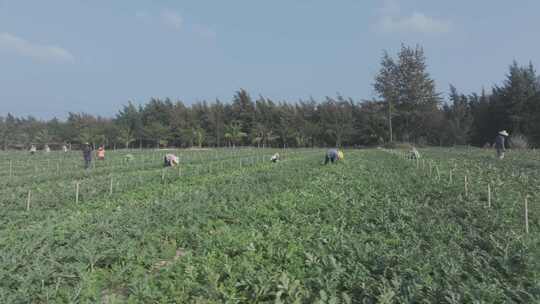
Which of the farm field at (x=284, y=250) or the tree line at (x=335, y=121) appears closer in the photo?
the farm field at (x=284, y=250)

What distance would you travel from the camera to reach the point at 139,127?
67062 mm

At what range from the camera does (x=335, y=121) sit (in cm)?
5728

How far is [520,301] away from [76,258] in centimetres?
560

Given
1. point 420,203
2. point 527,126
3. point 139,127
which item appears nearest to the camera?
point 420,203

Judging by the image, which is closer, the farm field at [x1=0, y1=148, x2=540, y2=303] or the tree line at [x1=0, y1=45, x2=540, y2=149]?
the farm field at [x1=0, y1=148, x2=540, y2=303]

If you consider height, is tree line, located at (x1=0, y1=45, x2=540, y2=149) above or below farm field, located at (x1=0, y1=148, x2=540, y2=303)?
above

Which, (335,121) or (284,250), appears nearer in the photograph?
(284,250)

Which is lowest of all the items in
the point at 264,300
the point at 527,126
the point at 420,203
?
the point at 264,300

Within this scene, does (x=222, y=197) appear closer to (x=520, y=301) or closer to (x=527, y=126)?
(x=520, y=301)

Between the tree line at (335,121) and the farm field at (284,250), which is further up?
the tree line at (335,121)

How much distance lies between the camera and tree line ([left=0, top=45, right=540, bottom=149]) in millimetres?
44688

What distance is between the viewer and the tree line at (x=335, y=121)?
4469cm

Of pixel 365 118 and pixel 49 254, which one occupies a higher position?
pixel 365 118

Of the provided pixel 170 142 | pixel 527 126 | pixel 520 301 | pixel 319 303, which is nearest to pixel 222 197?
pixel 319 303
